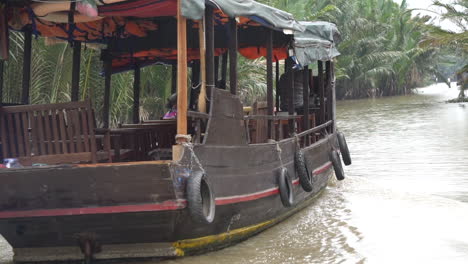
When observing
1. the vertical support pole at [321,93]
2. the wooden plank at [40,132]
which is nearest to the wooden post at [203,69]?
the wooden plank at [40,132]

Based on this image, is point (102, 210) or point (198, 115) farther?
point (198, 115)

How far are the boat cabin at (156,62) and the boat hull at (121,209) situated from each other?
25cm

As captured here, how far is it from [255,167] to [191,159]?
1308mm

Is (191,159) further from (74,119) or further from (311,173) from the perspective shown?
(311,173)

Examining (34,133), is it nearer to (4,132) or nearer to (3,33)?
(4,132)

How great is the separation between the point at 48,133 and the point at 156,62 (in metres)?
3.80

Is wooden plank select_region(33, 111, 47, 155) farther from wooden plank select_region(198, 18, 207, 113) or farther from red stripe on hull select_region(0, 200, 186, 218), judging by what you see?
wooden plank select_region(198, 18, 207, 113)

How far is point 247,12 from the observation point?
5672 millimetres

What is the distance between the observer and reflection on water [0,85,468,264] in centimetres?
584

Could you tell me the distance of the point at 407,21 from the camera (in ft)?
135

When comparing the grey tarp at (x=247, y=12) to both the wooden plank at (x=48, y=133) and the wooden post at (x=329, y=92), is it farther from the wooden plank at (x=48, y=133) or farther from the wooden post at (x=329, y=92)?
the wooden post at (x=329, y=92)

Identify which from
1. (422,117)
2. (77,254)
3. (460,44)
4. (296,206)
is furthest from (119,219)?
(460,44)

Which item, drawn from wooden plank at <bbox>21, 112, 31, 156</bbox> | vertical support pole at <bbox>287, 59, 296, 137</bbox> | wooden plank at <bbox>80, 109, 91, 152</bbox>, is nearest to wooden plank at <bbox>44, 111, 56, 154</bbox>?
wooden plank at <bbox>21, 112, 31, 156</bbox>

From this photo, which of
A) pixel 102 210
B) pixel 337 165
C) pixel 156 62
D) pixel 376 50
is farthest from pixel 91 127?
pixel 376 50
